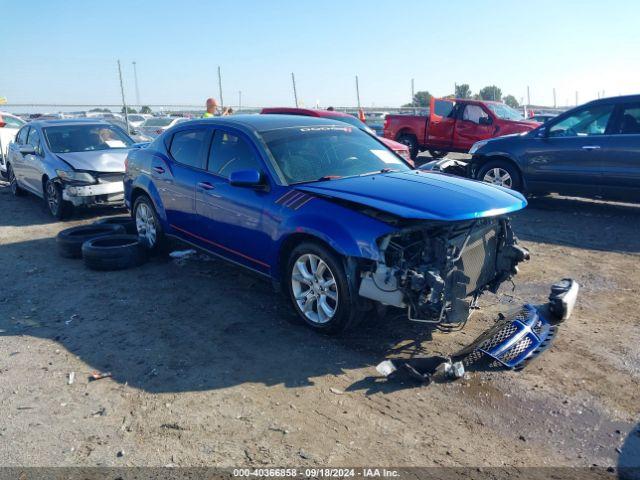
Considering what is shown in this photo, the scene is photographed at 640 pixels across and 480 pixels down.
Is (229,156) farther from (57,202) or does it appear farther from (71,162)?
(57,202)

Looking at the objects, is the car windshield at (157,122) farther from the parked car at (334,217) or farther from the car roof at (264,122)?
the car roof at (264,122)

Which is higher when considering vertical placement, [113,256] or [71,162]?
[71,162]

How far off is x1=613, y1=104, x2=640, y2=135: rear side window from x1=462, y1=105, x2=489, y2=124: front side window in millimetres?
6863

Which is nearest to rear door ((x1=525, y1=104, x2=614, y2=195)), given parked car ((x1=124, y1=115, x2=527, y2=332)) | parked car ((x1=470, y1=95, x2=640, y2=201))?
parked car ((x1=470, y1=95, x2=640, y2=201))

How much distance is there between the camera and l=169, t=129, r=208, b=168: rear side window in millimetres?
5840

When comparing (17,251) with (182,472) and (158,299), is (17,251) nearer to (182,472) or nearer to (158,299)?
(158,299)

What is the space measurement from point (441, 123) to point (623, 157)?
25.7 feet

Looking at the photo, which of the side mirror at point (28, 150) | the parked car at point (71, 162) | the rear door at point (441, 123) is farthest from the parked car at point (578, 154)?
the side mirror at point (28, 150)

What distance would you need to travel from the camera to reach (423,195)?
13.9 ft


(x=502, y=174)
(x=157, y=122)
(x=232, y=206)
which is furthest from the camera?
(x=157, y=122)

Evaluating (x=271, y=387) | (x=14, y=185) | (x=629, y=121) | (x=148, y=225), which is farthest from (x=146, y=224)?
Answer: (x=629, y=121)

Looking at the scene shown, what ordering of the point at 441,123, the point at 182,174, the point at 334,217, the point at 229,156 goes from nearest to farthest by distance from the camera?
the point at 334,217, the point at 229,156, the point at 182,174, the point at 441,123

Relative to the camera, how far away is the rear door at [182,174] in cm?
581

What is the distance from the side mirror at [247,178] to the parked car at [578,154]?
6097mm
